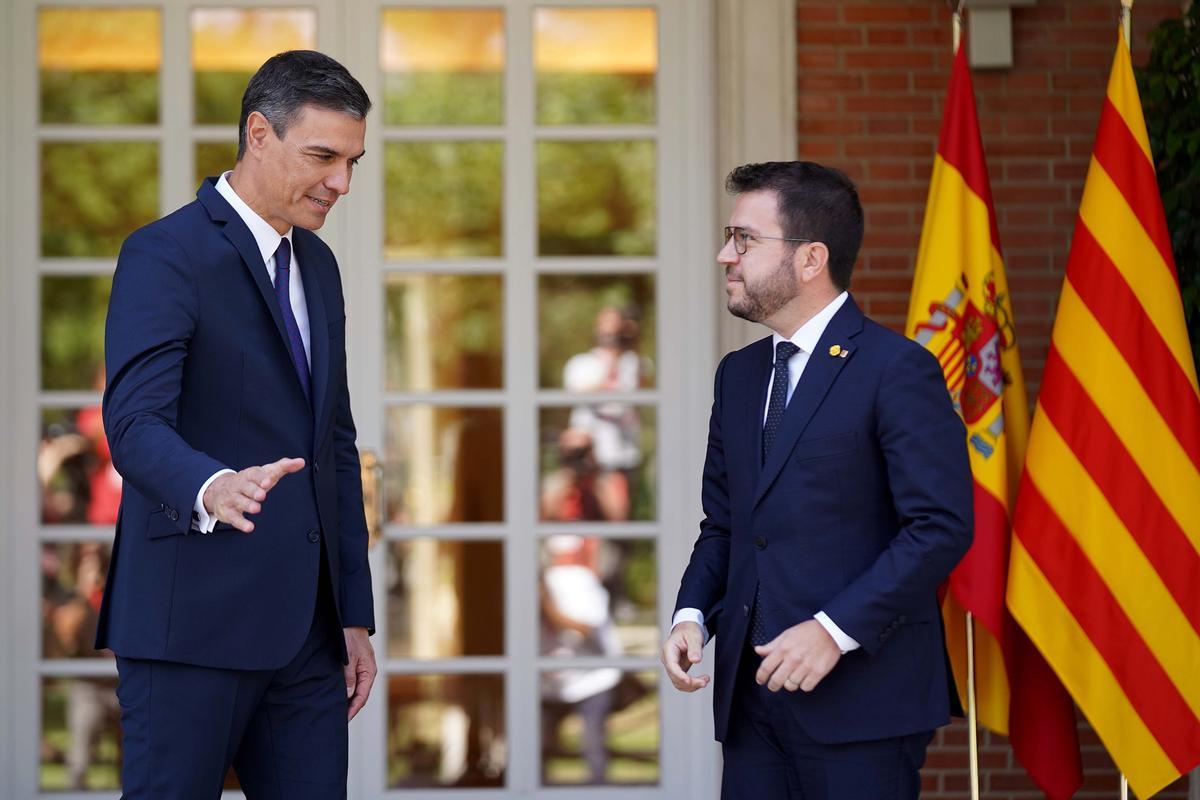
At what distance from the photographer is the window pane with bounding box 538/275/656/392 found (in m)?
4.61

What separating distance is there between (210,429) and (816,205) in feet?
3.64

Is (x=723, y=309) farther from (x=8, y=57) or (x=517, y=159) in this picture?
(x=8, y=57)

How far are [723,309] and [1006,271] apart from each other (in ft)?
2.77

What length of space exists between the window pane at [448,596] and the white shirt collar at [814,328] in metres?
2.13

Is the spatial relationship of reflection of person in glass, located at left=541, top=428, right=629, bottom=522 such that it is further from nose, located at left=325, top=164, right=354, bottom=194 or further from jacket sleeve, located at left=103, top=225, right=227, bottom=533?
jacket sleeve, located at left=103, top=225, right=227, bottom=533

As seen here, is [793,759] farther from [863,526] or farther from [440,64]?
[440,64]

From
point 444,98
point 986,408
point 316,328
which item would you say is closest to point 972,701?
point 986,408

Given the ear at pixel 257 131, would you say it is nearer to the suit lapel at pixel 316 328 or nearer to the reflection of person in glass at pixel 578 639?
the suit lapel at pixel 316 328

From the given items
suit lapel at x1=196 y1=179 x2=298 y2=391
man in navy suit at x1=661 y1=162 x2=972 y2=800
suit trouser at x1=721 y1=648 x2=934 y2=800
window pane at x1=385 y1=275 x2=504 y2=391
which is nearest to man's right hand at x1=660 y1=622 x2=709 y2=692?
man in navy suit at x1=661 y1=162 x2=972 y2=800

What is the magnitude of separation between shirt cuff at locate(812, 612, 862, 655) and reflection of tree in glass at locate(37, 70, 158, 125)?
3.04 meters

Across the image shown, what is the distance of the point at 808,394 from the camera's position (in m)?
2.54

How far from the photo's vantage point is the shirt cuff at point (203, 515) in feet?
6.85

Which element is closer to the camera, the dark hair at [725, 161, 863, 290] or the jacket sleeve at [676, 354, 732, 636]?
the dark hair at [725, 161, 863, 290]

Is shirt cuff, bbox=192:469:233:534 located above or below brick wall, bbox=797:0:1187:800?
below
